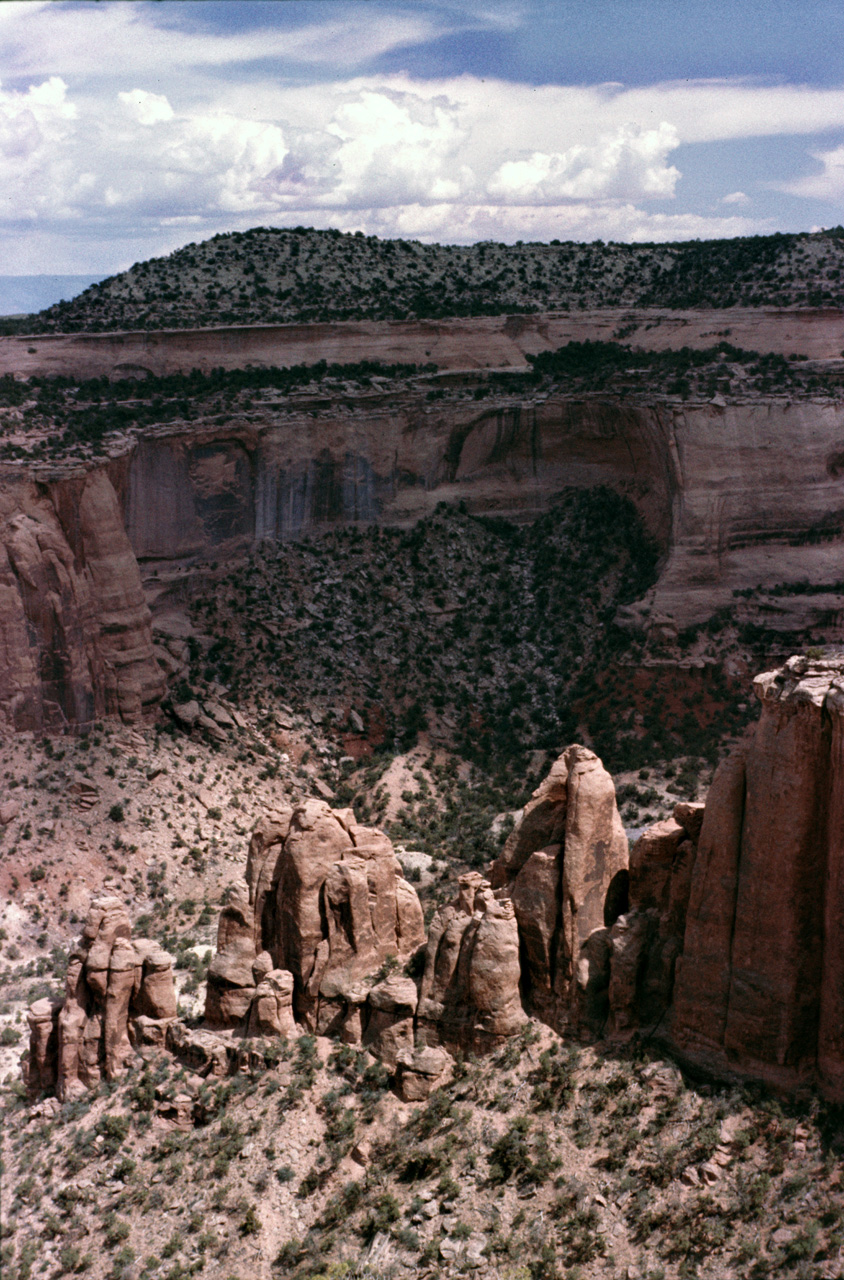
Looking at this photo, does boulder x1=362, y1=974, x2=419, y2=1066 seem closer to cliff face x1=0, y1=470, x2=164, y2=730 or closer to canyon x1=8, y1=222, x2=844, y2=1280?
canyon x1=8, y1=222, x2=844, y2=1280

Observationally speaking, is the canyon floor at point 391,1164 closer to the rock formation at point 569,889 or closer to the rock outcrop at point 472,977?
the rock outcrop at point 472,977

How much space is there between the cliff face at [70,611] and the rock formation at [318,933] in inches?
841

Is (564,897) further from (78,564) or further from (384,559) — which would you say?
(384,559)

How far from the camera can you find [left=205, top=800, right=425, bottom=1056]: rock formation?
92.8ft

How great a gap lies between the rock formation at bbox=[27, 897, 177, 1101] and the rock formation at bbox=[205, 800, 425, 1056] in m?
1.40

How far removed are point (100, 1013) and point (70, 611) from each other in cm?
2287

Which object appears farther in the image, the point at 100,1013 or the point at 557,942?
the point at 100,1013

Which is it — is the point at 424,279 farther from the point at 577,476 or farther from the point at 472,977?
the point at 472,977

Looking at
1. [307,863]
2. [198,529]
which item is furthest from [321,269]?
[307,863]

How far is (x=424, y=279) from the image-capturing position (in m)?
79.8

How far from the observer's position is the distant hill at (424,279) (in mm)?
70562

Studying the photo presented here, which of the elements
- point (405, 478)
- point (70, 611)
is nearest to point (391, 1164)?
point (70, 611)

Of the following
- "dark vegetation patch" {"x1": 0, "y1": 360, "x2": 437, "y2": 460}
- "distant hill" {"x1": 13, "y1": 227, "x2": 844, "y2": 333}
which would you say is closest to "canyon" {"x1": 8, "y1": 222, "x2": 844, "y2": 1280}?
"dark vegetation patch" {"x1": 0, "y1": 360, "x2": 437, "y2": 460}

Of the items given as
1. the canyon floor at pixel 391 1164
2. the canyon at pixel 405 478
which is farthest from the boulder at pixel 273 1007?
the canyon at pixel 405 478
